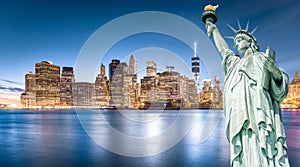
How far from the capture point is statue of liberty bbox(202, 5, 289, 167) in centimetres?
277

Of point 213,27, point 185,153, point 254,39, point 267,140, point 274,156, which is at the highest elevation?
point 213,27

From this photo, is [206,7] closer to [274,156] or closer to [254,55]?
[254,55]

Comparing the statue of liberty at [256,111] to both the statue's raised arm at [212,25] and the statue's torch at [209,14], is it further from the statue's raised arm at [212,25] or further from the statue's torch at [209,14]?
the statue's torch at [209,14]

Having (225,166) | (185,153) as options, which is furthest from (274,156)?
(185,153)

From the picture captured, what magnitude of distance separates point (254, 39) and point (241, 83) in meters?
0.60

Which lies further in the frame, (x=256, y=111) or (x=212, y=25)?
(x=212, y=25)

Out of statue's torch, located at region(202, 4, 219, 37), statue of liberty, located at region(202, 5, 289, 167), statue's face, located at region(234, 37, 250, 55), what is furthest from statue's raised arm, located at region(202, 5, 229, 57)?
statue of liberty, located at region(202, 5, 289, 167)

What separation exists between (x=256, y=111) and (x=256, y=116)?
5 centimetres

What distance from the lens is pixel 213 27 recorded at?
3430 millimetres

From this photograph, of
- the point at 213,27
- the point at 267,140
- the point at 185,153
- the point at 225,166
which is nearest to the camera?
the point at 267,140

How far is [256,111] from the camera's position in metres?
2.82

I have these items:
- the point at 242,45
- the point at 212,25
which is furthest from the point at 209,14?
the point at 242,45

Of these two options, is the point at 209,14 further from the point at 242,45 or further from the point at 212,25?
the point at 242,45

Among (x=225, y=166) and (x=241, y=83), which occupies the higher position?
(x=241, y=83)
